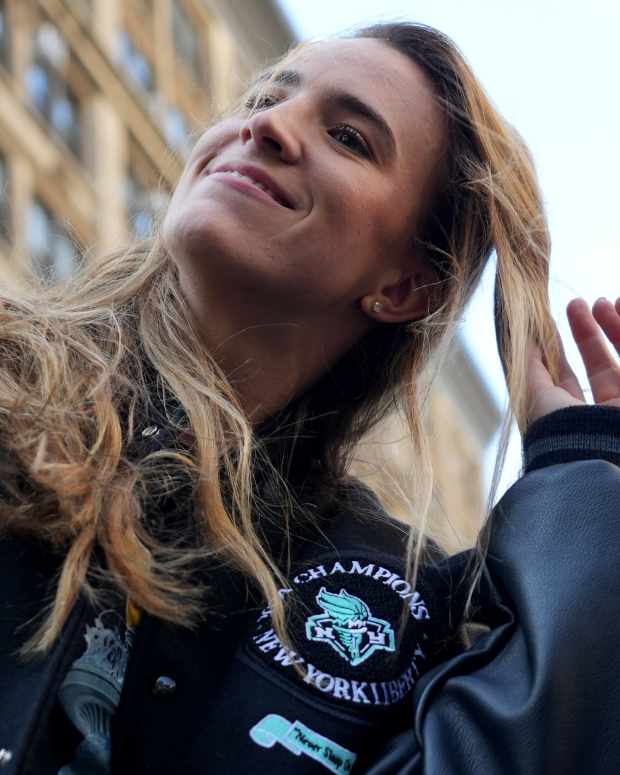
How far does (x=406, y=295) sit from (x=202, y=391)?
938mm

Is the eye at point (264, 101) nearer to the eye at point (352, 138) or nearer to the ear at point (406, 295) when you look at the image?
the eye at point (352, 138)

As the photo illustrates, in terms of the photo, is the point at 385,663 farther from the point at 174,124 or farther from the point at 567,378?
the point at 174,124

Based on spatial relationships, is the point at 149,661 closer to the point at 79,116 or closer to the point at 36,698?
the point at 36,698

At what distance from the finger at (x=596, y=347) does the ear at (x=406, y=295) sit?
48 cm

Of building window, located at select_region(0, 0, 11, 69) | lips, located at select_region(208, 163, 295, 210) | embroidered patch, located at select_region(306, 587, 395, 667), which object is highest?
lips, located at select_region(208, 163, 295, 210)

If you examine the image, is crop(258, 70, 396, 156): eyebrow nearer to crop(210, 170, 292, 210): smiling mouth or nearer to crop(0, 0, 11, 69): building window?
crop(210, 170, 292, 210): smiling mouth

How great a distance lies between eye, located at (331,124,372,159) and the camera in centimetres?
329

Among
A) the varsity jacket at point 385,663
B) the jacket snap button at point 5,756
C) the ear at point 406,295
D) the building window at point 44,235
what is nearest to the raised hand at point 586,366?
the varsity jacket at point 385,663

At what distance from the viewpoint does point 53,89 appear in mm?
19141

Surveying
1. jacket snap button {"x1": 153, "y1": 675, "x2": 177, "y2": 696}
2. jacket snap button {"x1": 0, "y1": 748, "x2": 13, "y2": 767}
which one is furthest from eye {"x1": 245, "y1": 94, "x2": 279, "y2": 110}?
jacket snap button {"x1": 0, "y1": 748, "x2": 13, "y2": 767}

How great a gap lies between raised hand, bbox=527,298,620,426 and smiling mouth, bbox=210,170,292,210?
0.69 m

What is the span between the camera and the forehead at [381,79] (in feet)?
11.1

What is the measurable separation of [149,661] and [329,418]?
115 cm

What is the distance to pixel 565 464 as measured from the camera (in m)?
2.79
